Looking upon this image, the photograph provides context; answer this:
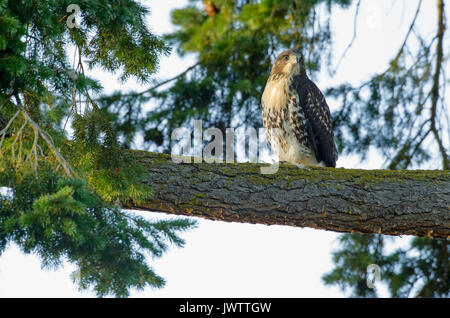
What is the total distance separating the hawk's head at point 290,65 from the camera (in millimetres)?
5676

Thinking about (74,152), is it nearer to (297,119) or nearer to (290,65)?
(297,119)

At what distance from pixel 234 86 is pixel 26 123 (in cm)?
364

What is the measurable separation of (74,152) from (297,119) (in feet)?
7.64

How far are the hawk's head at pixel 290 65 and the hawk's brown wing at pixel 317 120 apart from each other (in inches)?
3.1

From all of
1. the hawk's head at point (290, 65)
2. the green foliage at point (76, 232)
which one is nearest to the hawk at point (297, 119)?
the hawk's head at point (290, 65)

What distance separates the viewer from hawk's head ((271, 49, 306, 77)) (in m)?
5.68

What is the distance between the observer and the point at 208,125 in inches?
262

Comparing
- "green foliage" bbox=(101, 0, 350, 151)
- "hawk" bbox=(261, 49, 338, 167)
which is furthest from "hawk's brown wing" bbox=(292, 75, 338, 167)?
"green foliage" bbox=(101, 0, 350, 151)

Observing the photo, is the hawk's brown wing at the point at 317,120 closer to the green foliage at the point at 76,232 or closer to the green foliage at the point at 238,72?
the green foliage at the point at 238,72

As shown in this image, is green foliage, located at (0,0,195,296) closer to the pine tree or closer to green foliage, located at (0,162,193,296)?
green foliage, located at (0,162,193,296)

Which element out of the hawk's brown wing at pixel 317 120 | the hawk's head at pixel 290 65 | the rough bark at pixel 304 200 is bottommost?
the rough bark at pixel 304 200

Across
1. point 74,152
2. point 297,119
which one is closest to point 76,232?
point 74,152

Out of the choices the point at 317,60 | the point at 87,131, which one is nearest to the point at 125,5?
the point at 87,131

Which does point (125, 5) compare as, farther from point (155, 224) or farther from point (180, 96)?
point (180, 96)
